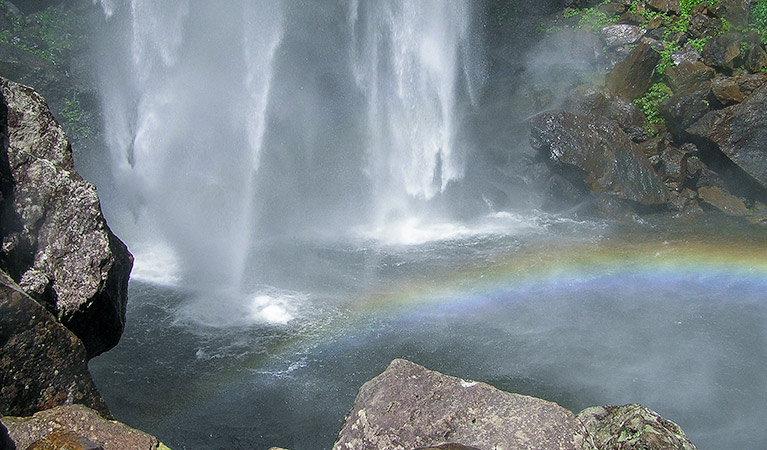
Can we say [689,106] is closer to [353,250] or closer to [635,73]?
[635,73]

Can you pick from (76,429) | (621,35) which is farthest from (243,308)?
(621,35)

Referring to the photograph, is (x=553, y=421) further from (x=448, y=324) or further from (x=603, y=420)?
(x=448, y=324)

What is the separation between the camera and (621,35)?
20.2m

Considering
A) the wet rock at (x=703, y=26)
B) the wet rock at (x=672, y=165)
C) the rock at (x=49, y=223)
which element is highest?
the wet rock at (x=703, y=26)

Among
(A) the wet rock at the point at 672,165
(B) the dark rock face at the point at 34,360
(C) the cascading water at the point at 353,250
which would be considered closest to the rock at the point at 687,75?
(A) the wet rock at the point at 672,165

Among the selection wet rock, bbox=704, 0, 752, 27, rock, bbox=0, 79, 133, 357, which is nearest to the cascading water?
rock, bbox=0, 79, 133, 357

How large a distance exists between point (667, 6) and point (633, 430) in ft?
60.7

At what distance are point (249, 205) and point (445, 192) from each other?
5.22 m

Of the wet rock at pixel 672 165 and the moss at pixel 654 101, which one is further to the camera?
the moss at pixel 654 101

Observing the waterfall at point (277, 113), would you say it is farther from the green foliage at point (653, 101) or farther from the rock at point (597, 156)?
the green foliage at point (653, 101)

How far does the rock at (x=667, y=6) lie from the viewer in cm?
1994

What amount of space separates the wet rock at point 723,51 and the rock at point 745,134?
1758mm

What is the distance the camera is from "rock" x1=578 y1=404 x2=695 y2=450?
188 inches

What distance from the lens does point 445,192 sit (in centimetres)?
1775
